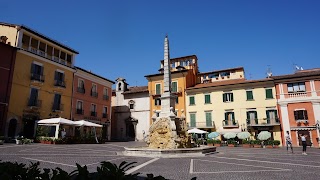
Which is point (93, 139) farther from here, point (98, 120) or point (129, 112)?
point (129, 112)

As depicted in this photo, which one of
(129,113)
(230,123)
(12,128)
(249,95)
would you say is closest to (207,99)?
(230,123)

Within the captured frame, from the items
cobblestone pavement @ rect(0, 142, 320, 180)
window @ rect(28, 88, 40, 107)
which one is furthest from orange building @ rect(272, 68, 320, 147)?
window @ rect(28, 88, 40, 107)

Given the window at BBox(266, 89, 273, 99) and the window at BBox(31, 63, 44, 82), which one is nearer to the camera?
the window at BBox(31, 63, 44, 82)

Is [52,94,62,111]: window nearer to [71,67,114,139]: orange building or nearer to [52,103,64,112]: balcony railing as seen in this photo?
[52,103,64,112]: balcony railing

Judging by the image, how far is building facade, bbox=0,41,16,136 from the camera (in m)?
22.2

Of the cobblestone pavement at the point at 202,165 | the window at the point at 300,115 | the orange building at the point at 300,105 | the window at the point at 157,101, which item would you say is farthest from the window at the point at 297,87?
the window at the point at 157,101

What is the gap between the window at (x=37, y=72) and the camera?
1022 inches

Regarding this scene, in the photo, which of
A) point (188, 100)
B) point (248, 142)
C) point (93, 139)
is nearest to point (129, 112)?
point (188, 100)

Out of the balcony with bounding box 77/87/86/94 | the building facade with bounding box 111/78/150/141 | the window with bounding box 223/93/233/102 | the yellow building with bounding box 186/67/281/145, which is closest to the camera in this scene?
the yellow building with bounding box 186/67/281/145

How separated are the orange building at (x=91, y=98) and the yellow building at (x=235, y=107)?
13533 mm

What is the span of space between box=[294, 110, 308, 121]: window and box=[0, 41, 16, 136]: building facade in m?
32.5

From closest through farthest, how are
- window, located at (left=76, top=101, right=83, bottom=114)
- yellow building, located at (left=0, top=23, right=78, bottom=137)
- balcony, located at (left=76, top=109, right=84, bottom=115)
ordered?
yellow building, located at (left=0, top=23, right=78, bottom=137) → balcony, located at (left=76, top=109, right=84, bottom=115) → window, located at (left=76, top=101, right=83, bottom=114)

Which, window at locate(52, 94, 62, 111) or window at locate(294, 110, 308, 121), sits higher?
window at locate(52, 94, 62, 111)

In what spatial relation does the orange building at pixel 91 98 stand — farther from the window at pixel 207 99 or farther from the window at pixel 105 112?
the window at pixel 207 99
